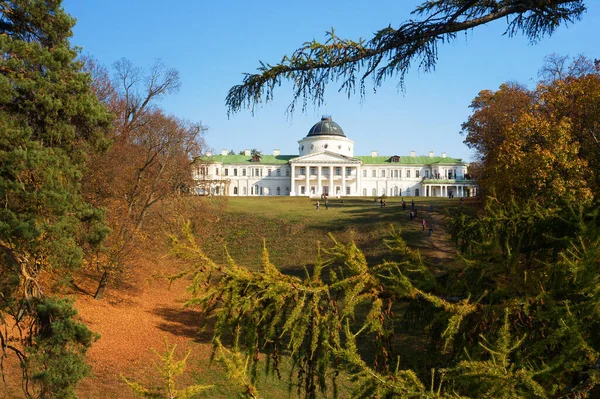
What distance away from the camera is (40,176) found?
43.1 ft

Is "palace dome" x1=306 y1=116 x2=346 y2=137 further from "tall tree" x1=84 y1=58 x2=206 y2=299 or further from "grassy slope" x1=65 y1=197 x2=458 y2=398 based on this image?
"tall tree" x1=84 y1=58 x2=206 y2=299

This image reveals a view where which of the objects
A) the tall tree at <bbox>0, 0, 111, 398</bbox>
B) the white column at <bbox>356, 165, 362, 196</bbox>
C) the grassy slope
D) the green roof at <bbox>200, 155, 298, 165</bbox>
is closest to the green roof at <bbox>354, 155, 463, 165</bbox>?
the white column at <bbox>356, 165, 362, 196</bbox>

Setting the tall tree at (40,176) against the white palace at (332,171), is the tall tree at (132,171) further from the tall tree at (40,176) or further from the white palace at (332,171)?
the white palace at (332,171)

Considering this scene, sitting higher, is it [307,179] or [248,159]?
[248,159]

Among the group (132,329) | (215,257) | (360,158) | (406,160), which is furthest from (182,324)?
(406,160)

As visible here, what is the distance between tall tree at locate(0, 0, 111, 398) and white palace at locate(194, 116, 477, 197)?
7931 cm

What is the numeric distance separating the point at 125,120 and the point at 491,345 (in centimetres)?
3076

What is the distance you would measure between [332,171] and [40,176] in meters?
81.9

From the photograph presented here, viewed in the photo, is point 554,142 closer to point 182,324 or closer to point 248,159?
point 182,324

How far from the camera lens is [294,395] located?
1460 centimetres

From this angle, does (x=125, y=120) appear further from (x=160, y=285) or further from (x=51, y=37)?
(x=51, y=37)

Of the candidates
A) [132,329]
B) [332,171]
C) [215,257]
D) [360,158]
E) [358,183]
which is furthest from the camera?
[360,158]

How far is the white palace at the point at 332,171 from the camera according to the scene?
3693 inches

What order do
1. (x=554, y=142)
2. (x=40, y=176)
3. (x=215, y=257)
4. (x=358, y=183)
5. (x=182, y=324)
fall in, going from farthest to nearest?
(x=358, y=183)
(x=215, y=257)
(x=182, y=324)
(x=554, y=142)
(x=40, y=176)
